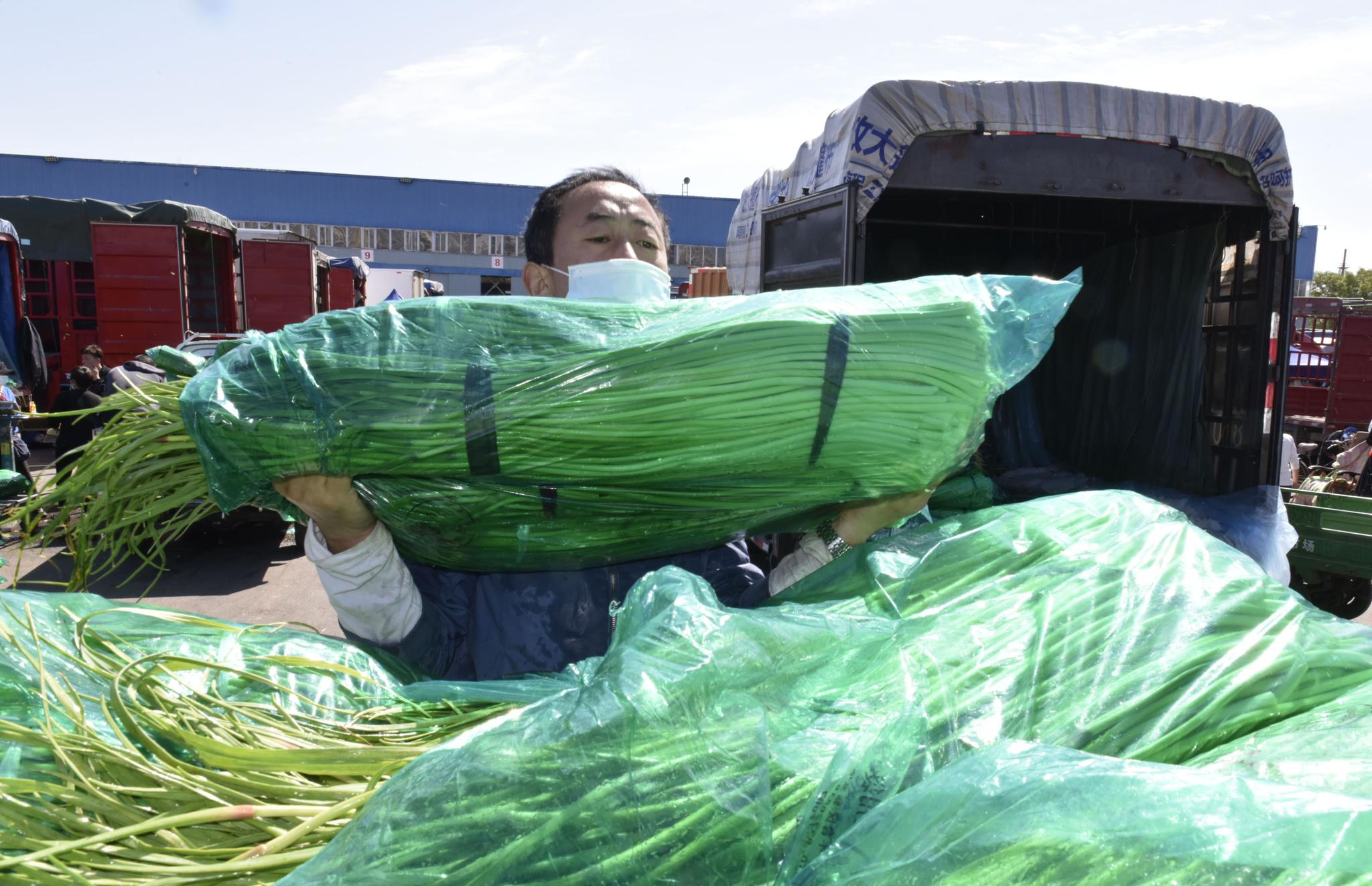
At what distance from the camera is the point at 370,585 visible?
5.52 ft

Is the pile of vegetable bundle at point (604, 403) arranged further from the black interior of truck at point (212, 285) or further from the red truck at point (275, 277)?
the red truck at point (275, 277)

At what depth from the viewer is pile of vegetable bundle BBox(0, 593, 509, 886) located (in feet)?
3.15

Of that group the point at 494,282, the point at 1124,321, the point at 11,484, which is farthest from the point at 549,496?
the point at 494,282

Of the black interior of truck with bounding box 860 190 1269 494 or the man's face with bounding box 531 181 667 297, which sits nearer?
the man's face with bounding box 531 181 667 297

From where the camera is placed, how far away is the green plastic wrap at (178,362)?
173 cm

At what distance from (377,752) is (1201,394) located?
A: 528cm

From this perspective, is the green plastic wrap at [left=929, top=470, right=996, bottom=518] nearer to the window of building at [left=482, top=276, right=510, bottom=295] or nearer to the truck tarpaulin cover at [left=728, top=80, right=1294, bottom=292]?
the truck tarpaulin cover at [left=728, top=80, right=1294, bottom=292]

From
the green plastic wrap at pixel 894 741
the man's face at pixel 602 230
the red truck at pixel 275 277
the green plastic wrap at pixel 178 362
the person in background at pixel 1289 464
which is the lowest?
the person in background at pixel 1289 464

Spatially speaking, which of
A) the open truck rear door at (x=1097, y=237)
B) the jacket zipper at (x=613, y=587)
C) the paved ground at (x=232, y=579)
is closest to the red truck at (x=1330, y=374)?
the open truck rear door at (x=1097, y=237)

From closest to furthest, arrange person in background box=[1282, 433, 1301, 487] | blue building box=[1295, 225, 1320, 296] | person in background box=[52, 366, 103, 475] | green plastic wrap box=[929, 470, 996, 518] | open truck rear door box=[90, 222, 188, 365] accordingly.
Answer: green plastic wrap box=[929, 470, 996, 518] → person in background box=[1282, 433, 1301, 487] → person in background box=[52, 366, 103, 475] → open truck rear door box=[90, 222, 188, 365] → blue building box=[1295, 225, 1320, 296]

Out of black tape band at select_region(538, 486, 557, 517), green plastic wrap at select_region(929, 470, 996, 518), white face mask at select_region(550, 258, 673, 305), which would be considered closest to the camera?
black tape band at select_region(538, 486, 557, 517)

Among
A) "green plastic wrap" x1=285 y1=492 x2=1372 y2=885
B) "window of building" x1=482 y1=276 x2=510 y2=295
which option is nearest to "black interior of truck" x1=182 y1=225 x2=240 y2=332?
"green plastic wrap" x1=285 y1=492 x2=1372 y2=885

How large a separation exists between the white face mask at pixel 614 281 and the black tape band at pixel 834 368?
545 mm

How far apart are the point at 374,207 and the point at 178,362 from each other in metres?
33.6
